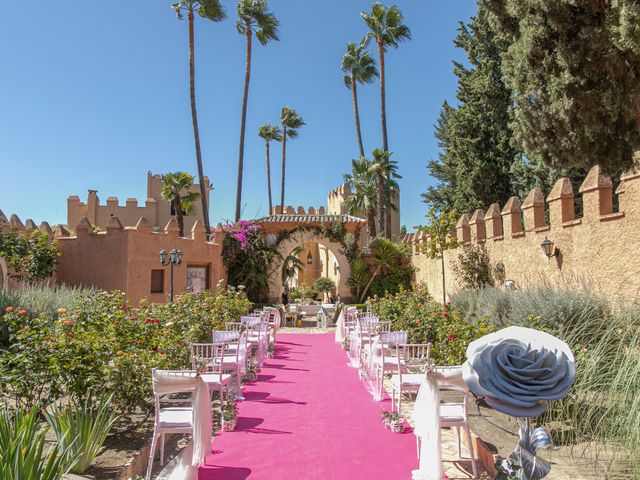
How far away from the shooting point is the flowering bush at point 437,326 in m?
7.05

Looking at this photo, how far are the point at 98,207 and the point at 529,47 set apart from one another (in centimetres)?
3056

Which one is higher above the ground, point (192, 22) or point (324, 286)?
point (192, 22)

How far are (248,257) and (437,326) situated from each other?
1433 cm

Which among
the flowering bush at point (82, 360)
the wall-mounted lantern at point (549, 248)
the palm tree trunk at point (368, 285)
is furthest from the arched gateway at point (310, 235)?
the flowering bush at point (82, 360)

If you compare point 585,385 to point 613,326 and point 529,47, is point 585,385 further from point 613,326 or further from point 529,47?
point 529,47

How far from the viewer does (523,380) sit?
2025 mm

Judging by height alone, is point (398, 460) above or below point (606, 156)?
below

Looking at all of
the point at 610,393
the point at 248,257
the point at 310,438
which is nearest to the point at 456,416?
the point at 610,393

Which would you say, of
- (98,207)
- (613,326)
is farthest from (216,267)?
(613,326)

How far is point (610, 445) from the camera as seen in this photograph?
12.1 ft

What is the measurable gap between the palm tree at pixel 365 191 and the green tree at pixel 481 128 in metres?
7.12

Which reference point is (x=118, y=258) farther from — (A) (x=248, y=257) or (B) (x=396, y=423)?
(B) (x=396, y=423)

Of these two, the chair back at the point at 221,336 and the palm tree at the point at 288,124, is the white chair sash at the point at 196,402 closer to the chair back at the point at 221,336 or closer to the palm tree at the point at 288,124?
the chair back at the point at 221,336

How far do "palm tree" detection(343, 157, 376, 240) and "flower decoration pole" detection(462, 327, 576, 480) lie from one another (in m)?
25.2
